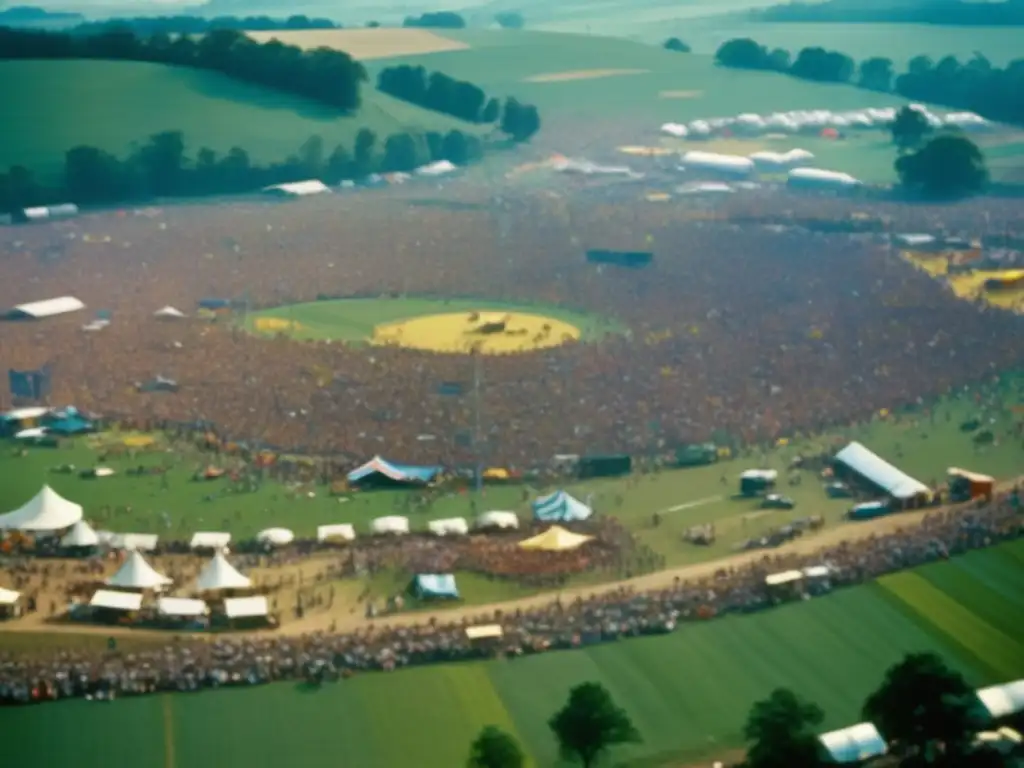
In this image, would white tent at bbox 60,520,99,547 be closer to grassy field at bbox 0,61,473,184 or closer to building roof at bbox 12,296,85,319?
building roof at bbox 12,296,85,319

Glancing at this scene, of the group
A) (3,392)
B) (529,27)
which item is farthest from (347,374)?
(529,27)

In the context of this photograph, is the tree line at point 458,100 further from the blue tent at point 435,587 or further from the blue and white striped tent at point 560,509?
the blue tent at point 435,587

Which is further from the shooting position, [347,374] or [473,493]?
[347,374]

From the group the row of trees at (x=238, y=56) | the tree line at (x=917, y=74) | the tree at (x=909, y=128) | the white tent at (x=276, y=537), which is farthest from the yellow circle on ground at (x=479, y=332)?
the tree line at (x=917, y=74)

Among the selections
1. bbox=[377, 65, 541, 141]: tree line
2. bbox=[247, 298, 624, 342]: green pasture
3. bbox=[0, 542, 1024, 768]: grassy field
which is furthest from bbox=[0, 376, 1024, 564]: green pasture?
bbox=[377, 65, 541, 141]: tree line

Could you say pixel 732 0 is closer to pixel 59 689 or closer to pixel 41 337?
pixel 41 337

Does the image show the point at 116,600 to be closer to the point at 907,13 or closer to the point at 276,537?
the point at 276,537
